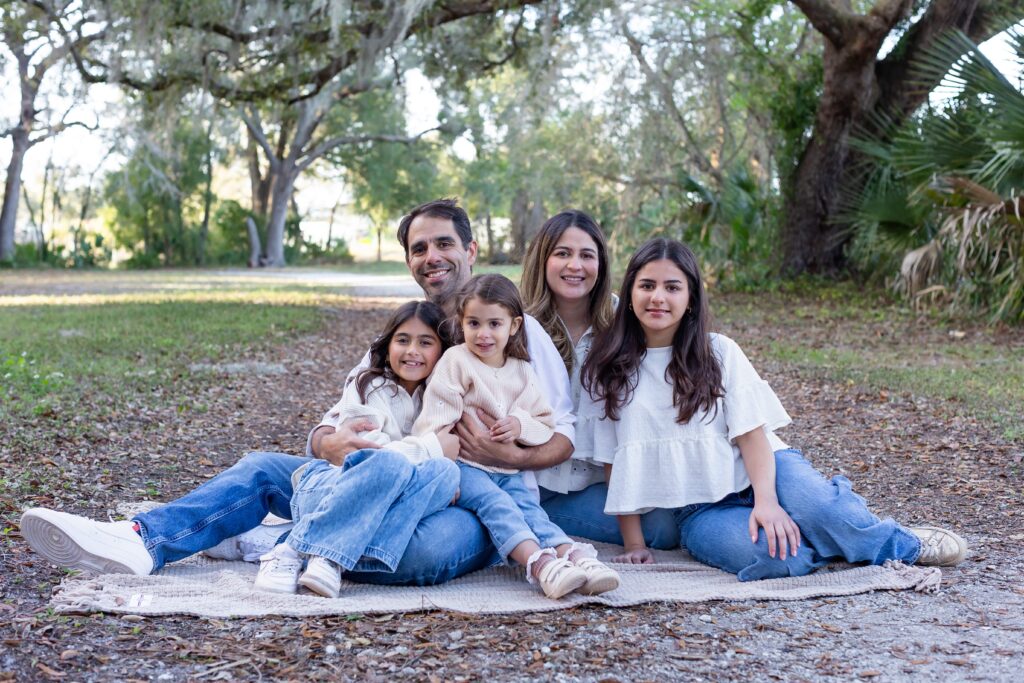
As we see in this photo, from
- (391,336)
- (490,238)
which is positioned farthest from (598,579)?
(490,238)

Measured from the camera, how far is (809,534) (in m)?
3.73

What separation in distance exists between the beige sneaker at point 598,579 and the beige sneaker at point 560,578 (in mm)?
20

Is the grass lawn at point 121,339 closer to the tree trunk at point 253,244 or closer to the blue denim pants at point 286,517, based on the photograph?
the blue denim pants at point 286,517

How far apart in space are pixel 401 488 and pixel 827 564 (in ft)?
4.98

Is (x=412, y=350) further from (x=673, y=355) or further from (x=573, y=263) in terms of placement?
(x=673, y=355)

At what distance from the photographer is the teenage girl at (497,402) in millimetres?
3623

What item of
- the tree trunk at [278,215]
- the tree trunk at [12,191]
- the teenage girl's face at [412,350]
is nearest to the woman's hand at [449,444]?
the teenage girl's face at [412,350]

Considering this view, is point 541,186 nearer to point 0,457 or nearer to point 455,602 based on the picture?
point 0,457

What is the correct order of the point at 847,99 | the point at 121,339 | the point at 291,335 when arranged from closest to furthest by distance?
the point at 121,339 < the point at 291,335 < the point at 847,99

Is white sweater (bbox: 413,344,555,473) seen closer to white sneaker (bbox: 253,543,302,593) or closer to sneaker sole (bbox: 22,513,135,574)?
white sneaker (bbox: 253,543,302,593)

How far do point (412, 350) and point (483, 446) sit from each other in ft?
1.45

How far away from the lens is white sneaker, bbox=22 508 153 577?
335 cm

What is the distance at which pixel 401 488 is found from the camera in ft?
11.5

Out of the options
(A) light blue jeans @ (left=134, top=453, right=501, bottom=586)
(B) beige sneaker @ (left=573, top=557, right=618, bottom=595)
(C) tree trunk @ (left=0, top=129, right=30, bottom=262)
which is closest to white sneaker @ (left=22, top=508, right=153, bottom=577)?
(A) light blue jeans @ (left=134, top=453, right=501, bottom=586)
